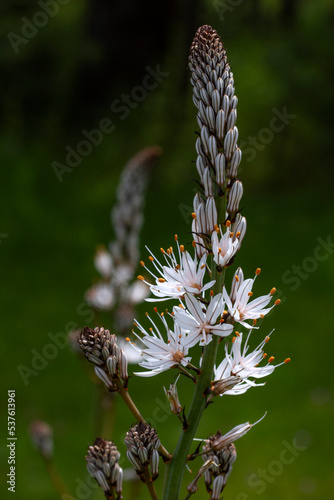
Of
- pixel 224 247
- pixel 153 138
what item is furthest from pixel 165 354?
pixel 153 138

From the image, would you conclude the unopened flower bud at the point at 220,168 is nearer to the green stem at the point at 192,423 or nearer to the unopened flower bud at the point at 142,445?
the green stem at the point at 192,423

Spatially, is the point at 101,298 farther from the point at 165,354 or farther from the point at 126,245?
the point at 165,354

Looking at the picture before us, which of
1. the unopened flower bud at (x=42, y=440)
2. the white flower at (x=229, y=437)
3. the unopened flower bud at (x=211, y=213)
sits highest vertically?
the unopened flower bud at (x=211, y=213)

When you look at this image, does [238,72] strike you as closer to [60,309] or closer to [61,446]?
[60,309]

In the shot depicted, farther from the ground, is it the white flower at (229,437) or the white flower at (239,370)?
Answer: the white flower at (239,370)

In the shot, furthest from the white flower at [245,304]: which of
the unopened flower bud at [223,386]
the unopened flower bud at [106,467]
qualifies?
the unopened flower bud at [106,467]
